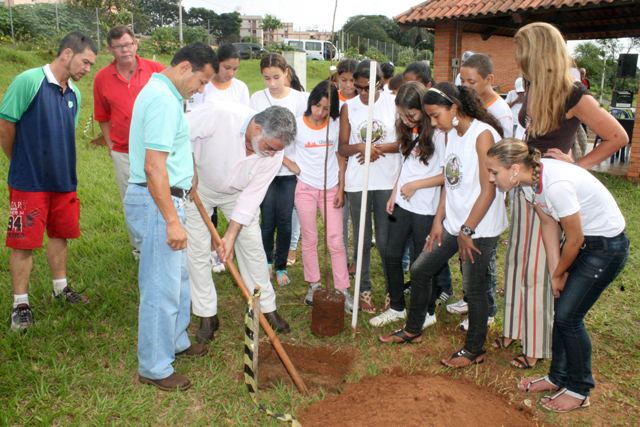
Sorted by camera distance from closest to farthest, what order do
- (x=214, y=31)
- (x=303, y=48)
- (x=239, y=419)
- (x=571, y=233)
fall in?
(x=571, y=233), (x=239, y=419), (x=303, y=48), (x=214, y=31)

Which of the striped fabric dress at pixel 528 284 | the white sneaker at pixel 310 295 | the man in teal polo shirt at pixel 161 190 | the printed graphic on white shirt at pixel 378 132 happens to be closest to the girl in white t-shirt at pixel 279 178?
the white sneaker at pixel 310 295

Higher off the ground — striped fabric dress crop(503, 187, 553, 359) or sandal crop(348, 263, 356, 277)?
striped fabric dress crop(503, 187, 553, 359)

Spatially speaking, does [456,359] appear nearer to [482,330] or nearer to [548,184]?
[482,330]

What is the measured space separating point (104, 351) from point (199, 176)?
134 centimetres

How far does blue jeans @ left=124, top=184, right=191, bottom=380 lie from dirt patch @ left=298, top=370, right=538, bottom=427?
887mm

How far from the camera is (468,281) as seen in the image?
117 inches

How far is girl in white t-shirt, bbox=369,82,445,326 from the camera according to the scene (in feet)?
10.3

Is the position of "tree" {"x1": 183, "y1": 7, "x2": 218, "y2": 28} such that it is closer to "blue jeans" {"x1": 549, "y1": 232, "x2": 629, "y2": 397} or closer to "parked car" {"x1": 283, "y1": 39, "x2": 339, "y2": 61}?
"parked car" {"x1": 283, "y1": 39, "x2": 339, "y2": 61}

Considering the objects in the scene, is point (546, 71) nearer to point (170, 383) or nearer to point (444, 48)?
point (170, 383)

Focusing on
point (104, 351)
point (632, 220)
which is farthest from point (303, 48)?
point (104, 351)

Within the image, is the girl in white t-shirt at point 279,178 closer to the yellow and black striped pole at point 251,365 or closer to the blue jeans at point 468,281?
the blue jeans at point 468,281

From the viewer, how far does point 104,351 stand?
3.32 m

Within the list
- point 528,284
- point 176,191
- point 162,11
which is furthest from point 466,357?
point 162,11

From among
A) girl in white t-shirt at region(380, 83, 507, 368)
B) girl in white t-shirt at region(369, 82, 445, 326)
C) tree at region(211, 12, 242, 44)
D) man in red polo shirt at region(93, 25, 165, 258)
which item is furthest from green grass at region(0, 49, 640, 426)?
tree at region(211, 12, 242, 44)
